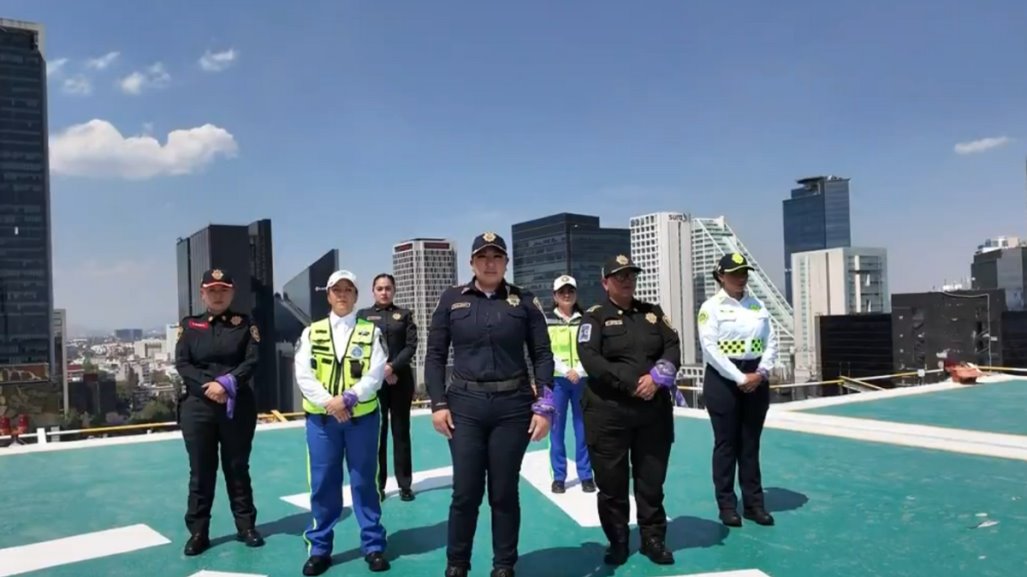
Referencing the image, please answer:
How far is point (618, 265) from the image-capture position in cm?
399

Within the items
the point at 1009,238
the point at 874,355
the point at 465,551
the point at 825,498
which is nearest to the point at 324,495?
the point at 465,551

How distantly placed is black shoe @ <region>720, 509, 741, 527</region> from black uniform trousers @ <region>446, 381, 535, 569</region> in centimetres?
179

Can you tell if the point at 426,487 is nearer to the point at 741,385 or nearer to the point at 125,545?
the point at 125,545

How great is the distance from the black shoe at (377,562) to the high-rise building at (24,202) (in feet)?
438

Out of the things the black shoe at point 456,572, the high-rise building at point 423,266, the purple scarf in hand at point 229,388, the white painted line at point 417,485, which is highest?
the high-rise building at point 423,266

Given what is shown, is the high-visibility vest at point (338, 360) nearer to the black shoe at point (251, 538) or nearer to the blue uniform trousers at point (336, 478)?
the blue uniform trousers at point (336, 478)

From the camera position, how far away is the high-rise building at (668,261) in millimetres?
130875

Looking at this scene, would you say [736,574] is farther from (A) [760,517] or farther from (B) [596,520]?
(B) [596,520]

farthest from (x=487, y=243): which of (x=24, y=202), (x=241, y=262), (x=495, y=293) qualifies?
(x=24, y=202)

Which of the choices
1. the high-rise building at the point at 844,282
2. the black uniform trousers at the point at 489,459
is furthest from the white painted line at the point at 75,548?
the high-rise building at the point at 844,282

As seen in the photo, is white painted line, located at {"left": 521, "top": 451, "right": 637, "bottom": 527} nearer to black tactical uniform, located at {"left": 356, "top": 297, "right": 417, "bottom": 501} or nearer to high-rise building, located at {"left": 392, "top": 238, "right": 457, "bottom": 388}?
black tactical uniform, located at {"left": 356, "top": 297, "right": 417, "bottom": 501}

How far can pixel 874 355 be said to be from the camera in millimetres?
78875

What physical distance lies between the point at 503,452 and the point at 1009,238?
560 feet

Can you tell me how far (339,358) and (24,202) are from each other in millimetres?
157387
